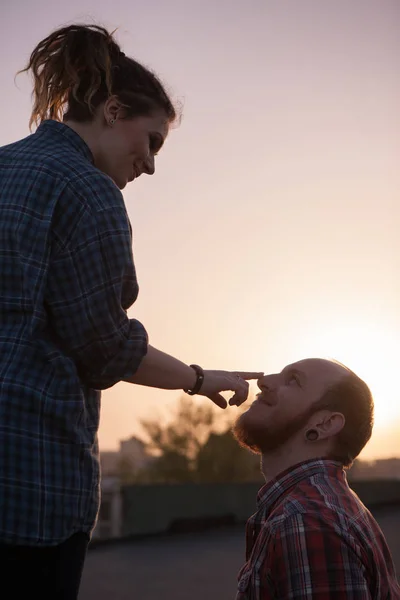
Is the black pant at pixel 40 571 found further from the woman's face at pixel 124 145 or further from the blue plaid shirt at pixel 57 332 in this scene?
the woman's face at pixel 124 145

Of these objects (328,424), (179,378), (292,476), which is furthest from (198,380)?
(328,424)

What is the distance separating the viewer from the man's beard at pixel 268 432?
3.02 metres

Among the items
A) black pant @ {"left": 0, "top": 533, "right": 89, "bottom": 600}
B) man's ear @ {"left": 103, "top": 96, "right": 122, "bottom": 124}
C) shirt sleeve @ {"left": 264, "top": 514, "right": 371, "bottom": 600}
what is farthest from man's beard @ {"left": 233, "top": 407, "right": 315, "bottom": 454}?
man's ear @ {"left": 103, "top": 96, "right": 122, "bottom": 124}

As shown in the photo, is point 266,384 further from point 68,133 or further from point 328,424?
point 68,133

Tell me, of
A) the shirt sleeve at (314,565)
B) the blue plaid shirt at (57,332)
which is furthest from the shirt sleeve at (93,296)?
the shirt sleeve at (314,565)

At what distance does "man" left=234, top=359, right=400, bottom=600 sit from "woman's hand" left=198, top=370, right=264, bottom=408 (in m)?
0.40

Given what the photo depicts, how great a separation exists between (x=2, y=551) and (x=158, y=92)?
133 centimetres

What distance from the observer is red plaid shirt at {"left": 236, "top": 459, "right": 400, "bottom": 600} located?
7.91 feet

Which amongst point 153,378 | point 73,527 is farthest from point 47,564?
point 153,378

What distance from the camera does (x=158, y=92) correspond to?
91.0 inches

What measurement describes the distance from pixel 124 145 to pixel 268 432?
53.0 inches

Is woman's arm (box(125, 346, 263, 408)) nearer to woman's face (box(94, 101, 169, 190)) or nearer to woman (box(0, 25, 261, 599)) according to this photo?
woman (box(0, 25, 261, 599))

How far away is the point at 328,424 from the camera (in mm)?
3000

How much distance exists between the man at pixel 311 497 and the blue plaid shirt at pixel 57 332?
827mm
